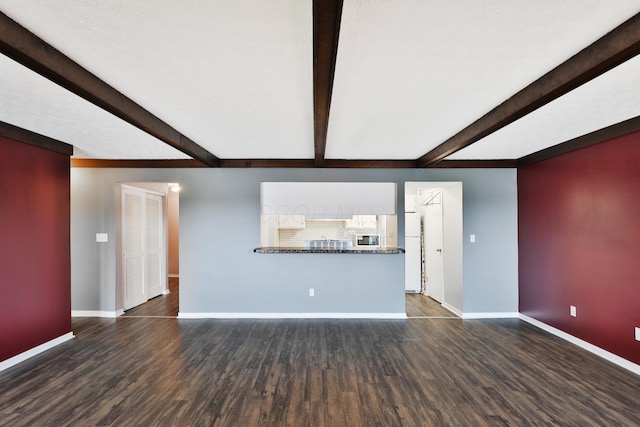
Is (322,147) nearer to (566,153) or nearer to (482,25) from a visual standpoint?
(482,25)

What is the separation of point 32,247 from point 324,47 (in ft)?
12.1

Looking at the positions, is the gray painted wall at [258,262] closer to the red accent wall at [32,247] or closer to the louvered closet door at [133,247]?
the louvered closet door at [133,247]

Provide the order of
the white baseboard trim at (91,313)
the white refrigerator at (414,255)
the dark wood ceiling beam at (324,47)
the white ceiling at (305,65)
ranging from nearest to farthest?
1. the dark wood ceiling beam at (324,47)
2. the white ceiling at (305,65)
3. the white baseboard trim at (91,313)
4. the white refrigerator at (414,255)

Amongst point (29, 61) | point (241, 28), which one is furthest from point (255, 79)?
point (29, 61)

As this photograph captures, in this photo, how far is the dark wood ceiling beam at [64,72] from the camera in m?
1.52

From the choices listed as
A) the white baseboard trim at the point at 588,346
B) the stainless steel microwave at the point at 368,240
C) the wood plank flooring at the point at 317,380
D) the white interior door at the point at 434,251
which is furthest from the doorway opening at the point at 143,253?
the white baseboard trim at the point at 588,346

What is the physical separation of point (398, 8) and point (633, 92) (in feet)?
6.93

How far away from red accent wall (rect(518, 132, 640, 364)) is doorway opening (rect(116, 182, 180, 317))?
5.28 m

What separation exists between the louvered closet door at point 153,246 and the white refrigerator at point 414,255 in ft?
15.8

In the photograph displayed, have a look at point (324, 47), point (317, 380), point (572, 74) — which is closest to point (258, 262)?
point (317, 380)

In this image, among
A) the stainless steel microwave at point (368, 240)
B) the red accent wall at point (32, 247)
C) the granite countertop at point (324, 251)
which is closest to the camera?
the red accent wall at point (32, 247)

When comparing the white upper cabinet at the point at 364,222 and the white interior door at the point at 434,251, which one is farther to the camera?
the white upper cabinet at the point at 364,222

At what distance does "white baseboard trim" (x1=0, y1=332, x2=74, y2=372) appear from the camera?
3034 mm

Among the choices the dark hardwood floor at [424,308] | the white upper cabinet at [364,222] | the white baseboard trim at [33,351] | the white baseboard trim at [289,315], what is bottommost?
the dark hardwood floor at [424,308]
